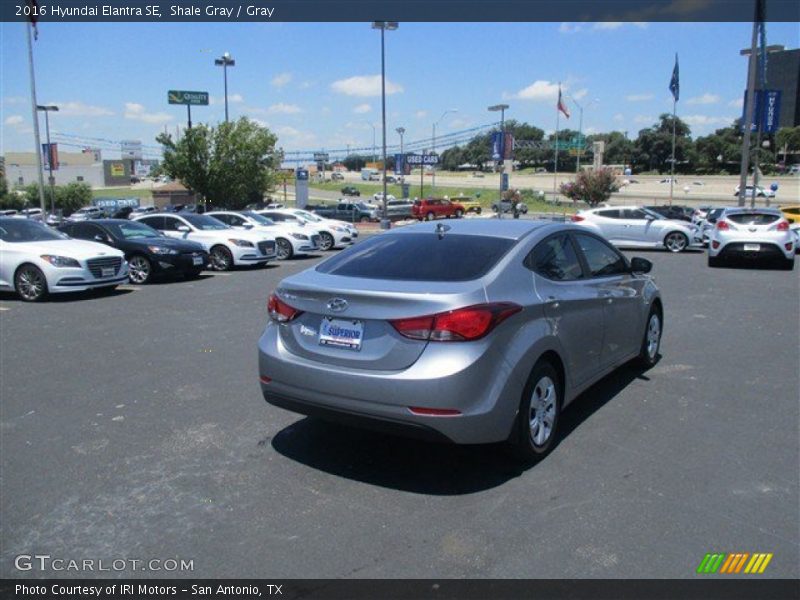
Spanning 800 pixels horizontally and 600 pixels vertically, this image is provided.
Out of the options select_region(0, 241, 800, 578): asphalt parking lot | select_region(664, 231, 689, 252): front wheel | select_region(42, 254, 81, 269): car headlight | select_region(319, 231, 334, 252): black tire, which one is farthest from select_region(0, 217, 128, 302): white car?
select_region(664, 231, 689, 252): front wheel

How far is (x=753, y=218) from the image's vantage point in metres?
16.4

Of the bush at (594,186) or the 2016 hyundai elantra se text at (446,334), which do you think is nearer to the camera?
the 2016 hyundai elantra se text at (446,334)

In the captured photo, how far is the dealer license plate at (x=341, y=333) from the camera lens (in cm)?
408

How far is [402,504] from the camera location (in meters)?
3.87

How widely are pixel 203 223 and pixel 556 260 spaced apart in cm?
1453

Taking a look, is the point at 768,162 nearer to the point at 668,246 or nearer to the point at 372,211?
the point at 372,211

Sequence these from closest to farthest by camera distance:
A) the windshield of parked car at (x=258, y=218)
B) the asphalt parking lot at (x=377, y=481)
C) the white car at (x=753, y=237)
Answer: the asphalt parking lot at (x=377, y=481), the white car at (x=753, y=237), the windshield of parked car at (x=258, y=218)

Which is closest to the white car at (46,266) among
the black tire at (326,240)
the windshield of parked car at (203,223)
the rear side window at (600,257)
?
the windshield of parked car at (203,223)

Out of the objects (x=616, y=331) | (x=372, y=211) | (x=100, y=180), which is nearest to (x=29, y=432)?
(x=616, y=331)

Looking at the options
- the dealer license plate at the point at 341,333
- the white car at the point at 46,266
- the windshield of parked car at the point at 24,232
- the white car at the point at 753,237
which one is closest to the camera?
the dealer license plate at the point at 341,333

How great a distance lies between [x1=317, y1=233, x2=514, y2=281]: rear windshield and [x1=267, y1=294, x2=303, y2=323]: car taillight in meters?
0.42

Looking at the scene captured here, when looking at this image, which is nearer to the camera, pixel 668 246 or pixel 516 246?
pixel 516 246

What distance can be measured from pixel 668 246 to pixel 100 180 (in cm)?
14410

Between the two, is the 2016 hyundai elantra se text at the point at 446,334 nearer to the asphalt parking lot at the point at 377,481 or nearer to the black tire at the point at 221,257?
the asphalt parking lot at the point at 377,481
